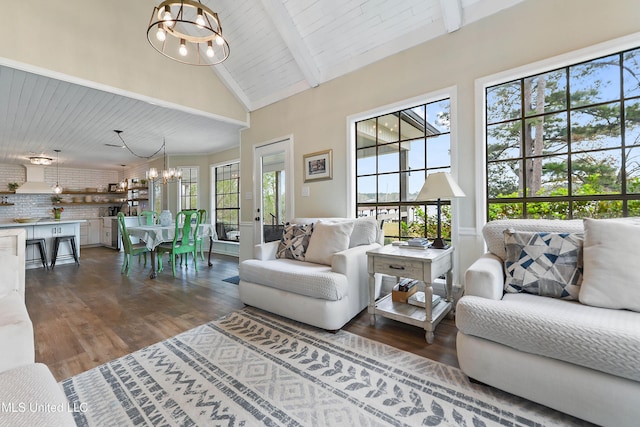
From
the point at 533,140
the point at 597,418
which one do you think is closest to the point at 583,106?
the point at 533,140

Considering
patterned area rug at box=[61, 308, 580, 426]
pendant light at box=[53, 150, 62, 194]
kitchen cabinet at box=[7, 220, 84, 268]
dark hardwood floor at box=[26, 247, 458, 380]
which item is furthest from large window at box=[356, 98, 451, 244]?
pendant light at box=[53, 150, 62, 194]

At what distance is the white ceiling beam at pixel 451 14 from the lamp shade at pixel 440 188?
1.42 meters

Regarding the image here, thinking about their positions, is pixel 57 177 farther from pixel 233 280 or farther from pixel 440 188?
pixel 440 188

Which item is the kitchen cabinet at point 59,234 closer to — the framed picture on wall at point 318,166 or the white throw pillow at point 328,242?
the framed picture on wall at point 318,166

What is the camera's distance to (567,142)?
7.14 feet

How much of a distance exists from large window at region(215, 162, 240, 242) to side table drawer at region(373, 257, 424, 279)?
4430 mm

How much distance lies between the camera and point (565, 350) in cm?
123

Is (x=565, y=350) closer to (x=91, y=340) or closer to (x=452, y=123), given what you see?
(x=452, y=123)

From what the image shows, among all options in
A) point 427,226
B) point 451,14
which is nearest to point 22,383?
point 427,226

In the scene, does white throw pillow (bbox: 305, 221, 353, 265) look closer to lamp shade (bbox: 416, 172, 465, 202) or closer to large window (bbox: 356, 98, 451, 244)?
large window (bbox: 356, 98, 451, 244)

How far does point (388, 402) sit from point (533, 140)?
2.35 metres

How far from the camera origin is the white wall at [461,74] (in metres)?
2.05

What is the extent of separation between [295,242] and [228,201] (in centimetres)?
398

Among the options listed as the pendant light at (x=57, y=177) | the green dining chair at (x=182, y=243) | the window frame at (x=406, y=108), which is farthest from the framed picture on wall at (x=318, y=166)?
the pendant light at (x=57, y=177)
